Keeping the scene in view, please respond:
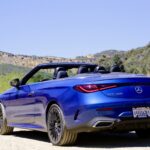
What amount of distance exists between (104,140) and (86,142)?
0.38 m

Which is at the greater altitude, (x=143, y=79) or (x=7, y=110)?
(x=143, y=79)

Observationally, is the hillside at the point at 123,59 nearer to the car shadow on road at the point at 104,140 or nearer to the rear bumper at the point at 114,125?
the car shadow on road at the point at 104,140

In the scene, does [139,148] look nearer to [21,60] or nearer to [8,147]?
[8,147]

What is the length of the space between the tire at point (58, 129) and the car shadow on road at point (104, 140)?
0.76 ft

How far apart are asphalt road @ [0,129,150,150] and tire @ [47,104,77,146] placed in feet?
0.40

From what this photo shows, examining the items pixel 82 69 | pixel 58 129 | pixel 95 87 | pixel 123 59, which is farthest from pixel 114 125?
pixel 123 59

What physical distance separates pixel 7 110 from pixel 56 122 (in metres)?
2.47

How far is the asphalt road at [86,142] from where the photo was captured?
26.4ft

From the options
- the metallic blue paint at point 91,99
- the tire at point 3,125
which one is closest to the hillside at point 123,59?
the tire at point 3,125

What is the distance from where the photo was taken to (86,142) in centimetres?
884

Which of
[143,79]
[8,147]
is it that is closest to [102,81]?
[143,79]

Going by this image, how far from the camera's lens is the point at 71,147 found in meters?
8.20

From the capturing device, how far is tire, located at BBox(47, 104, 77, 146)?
27.0ft

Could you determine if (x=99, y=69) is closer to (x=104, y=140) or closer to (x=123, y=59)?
(x=104, y=140)
